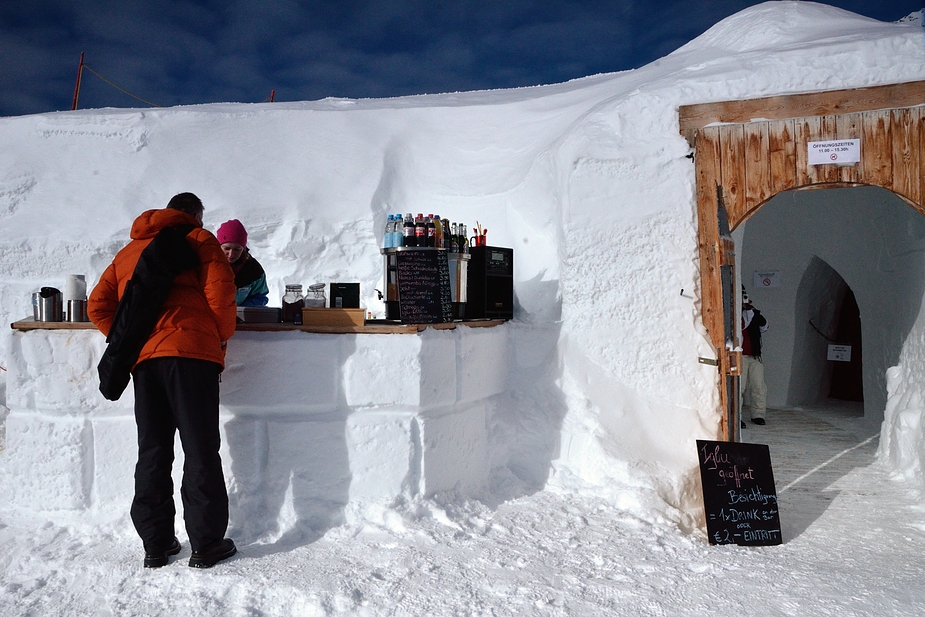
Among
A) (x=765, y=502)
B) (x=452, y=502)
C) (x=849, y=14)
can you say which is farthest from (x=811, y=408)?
(x=452, y=502)

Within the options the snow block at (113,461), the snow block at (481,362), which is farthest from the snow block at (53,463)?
the snow block at (481,362)

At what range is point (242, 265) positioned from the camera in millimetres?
3639

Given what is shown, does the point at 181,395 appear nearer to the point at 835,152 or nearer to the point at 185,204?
the point at 185,204

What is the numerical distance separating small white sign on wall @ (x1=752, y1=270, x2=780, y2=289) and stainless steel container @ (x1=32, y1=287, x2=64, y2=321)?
741 cm

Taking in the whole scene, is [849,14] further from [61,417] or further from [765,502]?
[61,417]

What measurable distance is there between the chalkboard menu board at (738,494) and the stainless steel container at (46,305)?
3.45 m

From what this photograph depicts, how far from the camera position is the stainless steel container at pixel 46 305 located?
3.42m

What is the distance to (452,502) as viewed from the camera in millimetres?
3557

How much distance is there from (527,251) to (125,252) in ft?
9.72

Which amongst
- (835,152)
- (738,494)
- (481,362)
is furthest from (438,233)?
(835,152)

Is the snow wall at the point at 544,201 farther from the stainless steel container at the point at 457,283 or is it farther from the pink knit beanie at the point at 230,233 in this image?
the pink knit beanie at the point at 230,233

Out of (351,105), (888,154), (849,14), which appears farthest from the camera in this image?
(351,105)

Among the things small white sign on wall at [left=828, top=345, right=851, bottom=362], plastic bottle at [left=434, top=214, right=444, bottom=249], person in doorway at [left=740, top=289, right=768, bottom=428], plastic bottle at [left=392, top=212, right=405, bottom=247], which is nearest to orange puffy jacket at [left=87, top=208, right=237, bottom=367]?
plastic bottle at [left=392, top=212, right=405, bottom=247]

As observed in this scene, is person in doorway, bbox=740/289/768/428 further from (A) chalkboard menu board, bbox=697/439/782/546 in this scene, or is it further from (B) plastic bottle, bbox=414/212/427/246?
(B) plastic bottle, bbox=414/212/427/246
